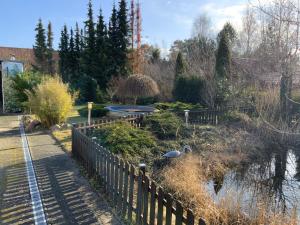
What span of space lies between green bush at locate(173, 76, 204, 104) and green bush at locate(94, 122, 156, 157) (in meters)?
10.1

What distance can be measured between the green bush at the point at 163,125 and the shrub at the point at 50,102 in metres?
3.70

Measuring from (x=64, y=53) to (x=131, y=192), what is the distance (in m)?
36.2

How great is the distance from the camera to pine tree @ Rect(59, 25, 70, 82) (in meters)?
37.2

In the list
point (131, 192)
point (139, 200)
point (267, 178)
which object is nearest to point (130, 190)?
point (131, 192)

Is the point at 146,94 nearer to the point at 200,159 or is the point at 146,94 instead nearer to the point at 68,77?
the point at 200,159

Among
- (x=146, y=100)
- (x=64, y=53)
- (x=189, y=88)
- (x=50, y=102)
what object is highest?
(x=64, y=53)

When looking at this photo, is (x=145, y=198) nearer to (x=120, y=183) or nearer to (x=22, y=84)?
(x=120, y=183)

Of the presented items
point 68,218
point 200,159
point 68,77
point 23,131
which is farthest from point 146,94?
point 68,77

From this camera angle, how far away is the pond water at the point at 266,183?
606cm

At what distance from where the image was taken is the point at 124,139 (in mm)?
8164

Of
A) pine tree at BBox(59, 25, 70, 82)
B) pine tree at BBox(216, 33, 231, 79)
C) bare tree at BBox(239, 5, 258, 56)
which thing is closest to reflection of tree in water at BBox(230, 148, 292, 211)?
pine tree at BBox(216, 33, 231, 79)

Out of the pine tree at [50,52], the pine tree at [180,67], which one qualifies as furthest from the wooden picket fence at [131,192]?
the pine tree at [50,52]

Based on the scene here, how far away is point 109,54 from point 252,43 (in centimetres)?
1293

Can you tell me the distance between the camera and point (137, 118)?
36.6 ft
